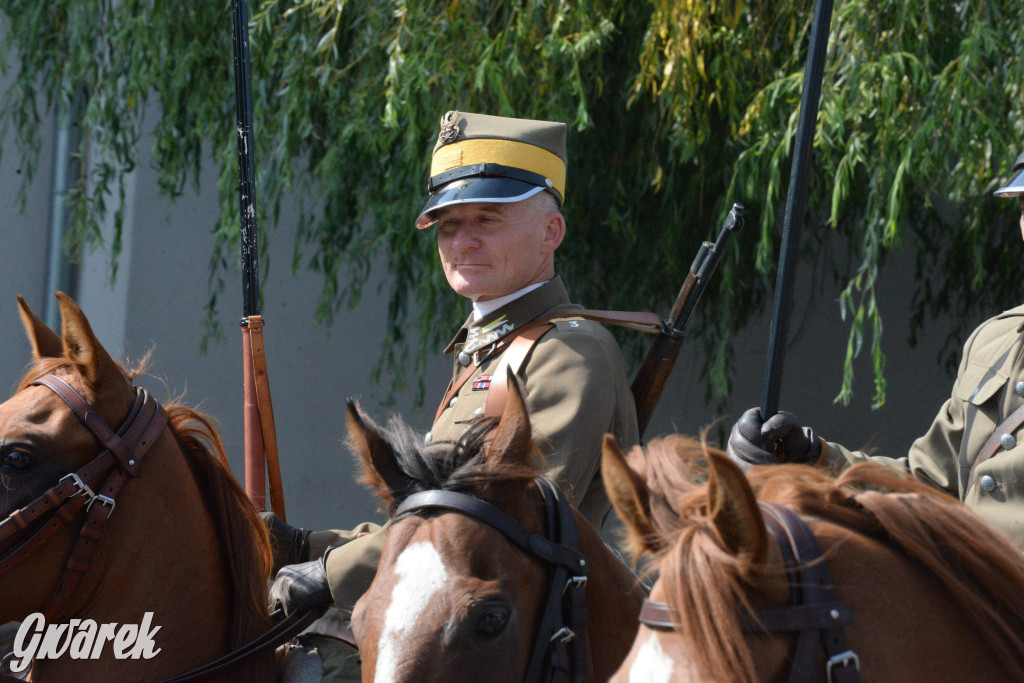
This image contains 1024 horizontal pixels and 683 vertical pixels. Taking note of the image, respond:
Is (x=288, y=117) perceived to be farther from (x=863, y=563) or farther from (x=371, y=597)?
(x=863, y=563)

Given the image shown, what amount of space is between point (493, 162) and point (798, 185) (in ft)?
Result: 2.46

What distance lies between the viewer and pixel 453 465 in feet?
5.17

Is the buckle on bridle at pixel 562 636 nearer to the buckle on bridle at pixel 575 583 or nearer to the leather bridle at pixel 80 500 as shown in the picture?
the buckle on bridle at pixel 575 583

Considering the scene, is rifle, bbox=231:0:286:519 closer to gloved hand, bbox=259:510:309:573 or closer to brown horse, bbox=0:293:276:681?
gloved hand, bbox=259:510:309:573

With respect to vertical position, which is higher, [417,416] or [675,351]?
[675,351]

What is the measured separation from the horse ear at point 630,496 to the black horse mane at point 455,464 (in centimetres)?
36

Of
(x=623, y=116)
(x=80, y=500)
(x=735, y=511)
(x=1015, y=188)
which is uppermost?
(x=623, y=116)

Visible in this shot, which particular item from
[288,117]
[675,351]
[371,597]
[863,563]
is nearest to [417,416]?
[288,117]

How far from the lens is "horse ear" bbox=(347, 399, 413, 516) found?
161cm

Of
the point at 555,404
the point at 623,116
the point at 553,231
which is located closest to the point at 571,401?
the point at 555,404

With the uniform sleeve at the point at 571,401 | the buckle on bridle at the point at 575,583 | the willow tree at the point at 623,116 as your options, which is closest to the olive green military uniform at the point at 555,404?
the uniform sleeve at the point at 571,401

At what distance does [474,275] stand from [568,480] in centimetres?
52

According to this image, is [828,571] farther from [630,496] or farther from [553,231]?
[553,231]

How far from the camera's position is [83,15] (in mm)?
4941
